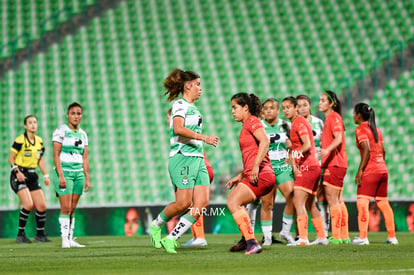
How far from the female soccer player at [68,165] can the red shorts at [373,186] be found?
3875 millimetres

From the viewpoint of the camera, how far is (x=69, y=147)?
10.6 metres

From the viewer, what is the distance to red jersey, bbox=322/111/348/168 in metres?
10.1

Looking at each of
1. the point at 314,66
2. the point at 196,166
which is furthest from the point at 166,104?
the point at 196,166

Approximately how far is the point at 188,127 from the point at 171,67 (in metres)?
12.9

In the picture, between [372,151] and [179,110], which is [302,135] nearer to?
[372,151]

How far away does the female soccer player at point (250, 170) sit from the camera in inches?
321

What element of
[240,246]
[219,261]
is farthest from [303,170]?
[219,261]

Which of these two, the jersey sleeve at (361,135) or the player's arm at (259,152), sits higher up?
the jersey sleeve at (361,135)

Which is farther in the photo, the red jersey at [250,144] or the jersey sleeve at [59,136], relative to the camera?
the jersey sleeve at [59,136]

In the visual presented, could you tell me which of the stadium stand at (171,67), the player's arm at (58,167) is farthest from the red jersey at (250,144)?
the stadium stand at (171,67)

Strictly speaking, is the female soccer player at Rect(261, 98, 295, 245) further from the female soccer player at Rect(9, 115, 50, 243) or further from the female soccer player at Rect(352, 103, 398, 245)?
the female soccer player at Rect(9, 115, 50, 243)

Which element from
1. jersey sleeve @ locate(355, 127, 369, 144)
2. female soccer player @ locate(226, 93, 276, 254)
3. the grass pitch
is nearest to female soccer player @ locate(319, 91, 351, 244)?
jersey sleeve @ locate(355, 127, 369, 144)

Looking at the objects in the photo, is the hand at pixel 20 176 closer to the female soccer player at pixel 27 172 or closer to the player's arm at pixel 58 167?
the female soccer player at pixel 27 172

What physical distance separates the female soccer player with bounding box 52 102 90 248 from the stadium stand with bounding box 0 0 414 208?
22.0 ft
